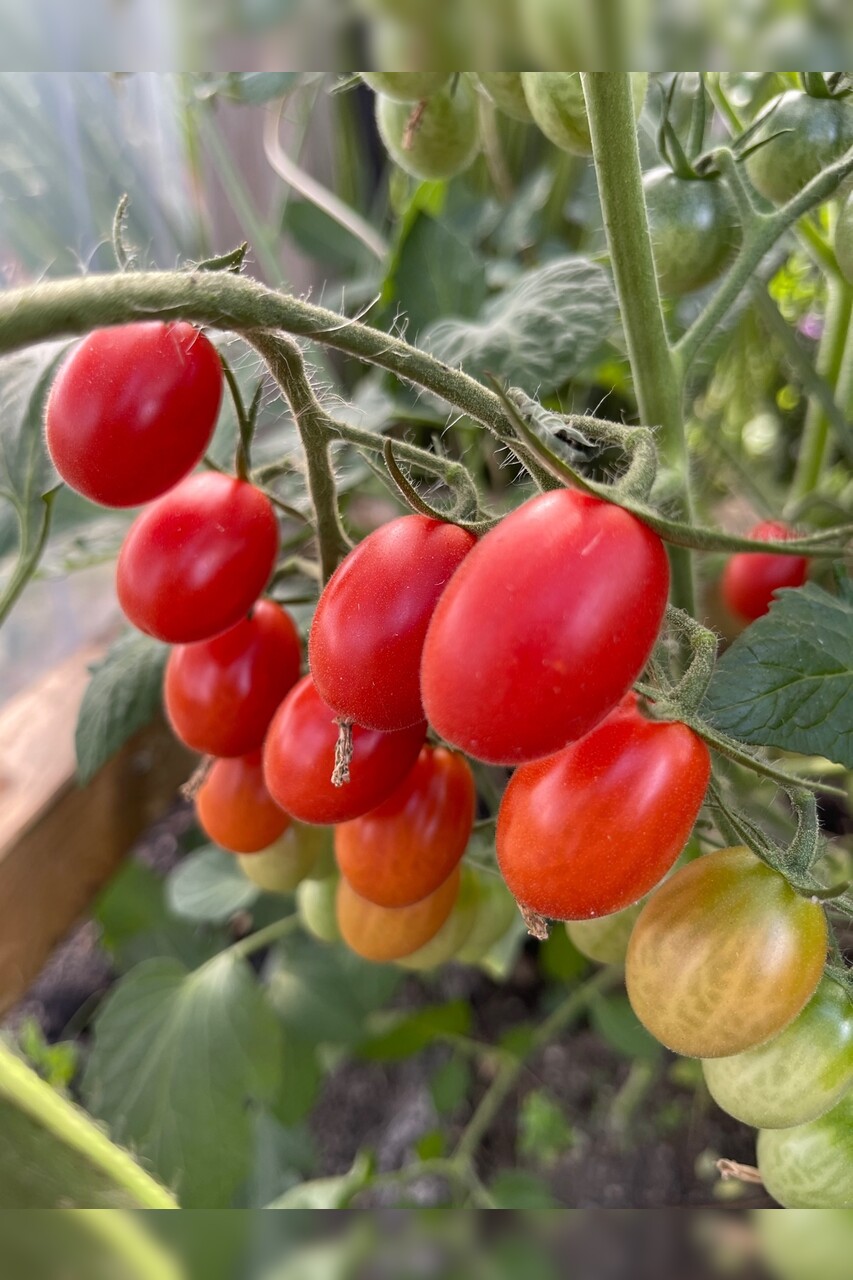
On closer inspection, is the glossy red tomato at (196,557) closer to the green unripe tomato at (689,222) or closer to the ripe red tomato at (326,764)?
the ripe red tomato at (326,764)

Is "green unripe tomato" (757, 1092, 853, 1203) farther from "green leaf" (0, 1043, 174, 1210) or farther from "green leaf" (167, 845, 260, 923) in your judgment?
"green leaf" (167, 845, 260, 923)

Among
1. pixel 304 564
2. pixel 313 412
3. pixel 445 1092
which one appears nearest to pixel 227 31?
pixel 313 412

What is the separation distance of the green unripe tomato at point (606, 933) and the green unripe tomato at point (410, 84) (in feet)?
1.20

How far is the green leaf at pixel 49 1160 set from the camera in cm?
25

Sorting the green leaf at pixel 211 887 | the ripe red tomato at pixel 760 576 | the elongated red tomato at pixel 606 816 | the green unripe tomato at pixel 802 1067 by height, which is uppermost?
the elongated red tomato at pixel 606 816

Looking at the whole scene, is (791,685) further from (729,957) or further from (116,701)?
(116,701)

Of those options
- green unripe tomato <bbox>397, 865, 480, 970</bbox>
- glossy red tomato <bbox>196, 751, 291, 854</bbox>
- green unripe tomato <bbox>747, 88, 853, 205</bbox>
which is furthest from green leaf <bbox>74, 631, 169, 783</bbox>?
green unripe tomato <bbox>747, 88, 853, 205</bbox>

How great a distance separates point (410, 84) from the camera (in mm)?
379

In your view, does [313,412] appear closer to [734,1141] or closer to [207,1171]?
[207,1171]

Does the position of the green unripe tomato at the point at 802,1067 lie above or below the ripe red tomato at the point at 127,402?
below

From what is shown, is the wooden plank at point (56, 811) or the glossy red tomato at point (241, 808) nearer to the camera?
the glossy red tomato at point (241, 808)

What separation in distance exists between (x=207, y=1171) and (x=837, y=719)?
507 millimetres

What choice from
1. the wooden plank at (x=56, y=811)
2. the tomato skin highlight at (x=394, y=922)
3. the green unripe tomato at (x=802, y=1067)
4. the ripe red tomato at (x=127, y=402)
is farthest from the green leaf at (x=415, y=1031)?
the ripe red tomato at (x=127, y=402)

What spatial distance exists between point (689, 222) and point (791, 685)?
0.23m
